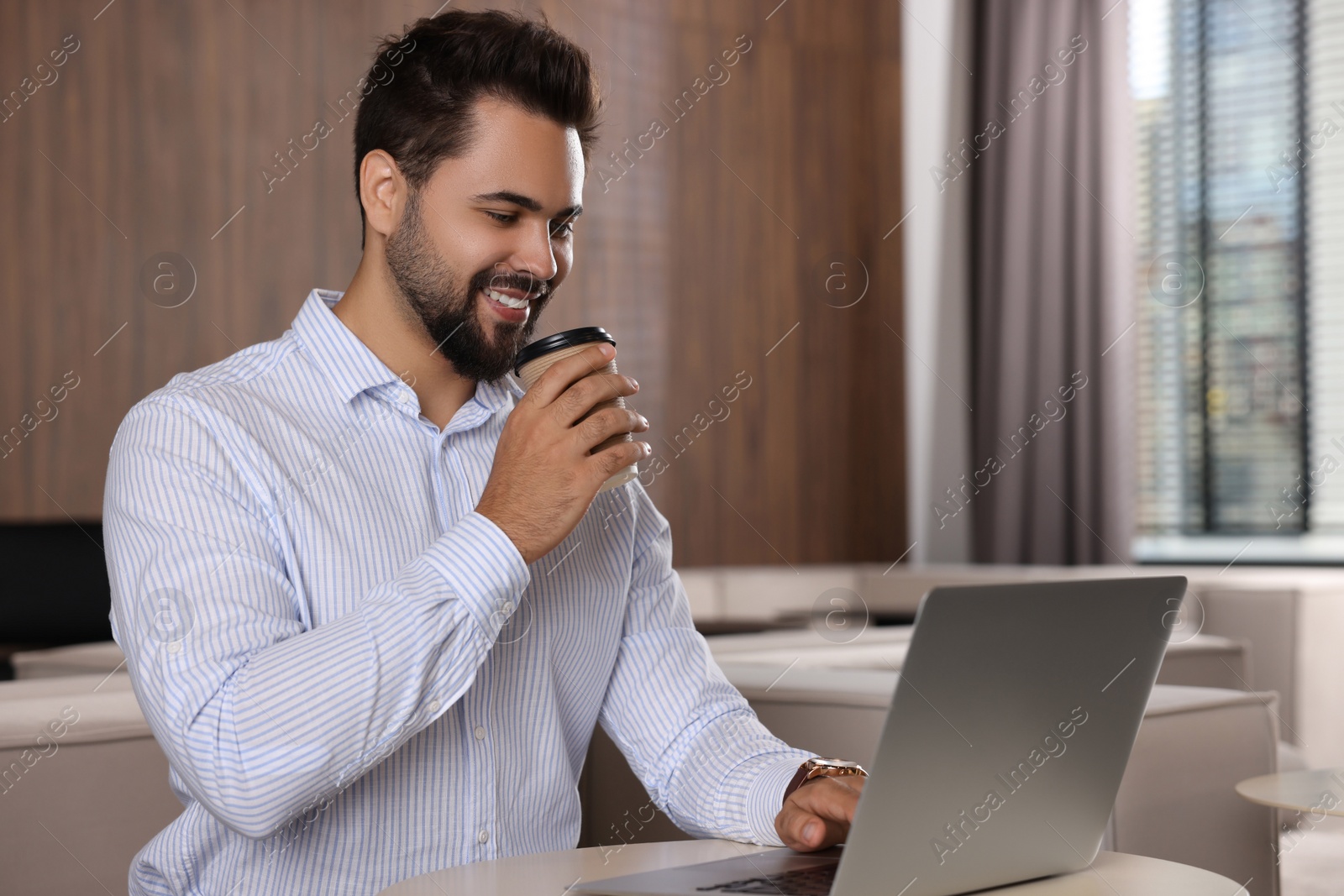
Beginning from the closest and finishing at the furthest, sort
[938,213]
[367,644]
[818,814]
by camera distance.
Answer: [367,644], [818,814], [938,213]

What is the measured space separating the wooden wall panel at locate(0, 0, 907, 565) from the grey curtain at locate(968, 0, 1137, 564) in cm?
38

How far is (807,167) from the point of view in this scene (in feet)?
17.5

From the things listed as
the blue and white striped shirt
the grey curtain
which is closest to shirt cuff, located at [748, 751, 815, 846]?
the blue and white striped shirt

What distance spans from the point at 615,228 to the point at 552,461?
383 centimetres

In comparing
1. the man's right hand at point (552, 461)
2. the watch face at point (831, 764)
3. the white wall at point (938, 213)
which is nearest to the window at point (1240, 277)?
the white wall at point (938, 213)

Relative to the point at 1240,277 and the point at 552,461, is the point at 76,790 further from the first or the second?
the point at 1240,277

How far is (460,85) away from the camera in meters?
1.42

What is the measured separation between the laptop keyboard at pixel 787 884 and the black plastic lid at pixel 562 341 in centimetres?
43

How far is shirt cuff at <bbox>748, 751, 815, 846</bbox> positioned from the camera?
123 cm

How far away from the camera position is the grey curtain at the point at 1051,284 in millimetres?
5105

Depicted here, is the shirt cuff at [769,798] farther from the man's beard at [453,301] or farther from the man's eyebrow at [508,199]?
the man's eyebrow at [508,199]

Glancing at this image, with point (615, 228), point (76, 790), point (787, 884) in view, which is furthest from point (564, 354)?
point (615, 228)

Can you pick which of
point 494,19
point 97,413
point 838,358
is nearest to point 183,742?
point 494,19

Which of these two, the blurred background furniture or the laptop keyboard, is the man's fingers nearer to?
the laptop keyboard
